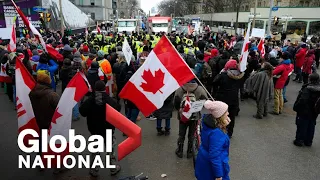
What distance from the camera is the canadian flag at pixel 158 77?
14.2ft

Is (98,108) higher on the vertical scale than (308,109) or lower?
higher

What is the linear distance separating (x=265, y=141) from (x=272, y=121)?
1524mm

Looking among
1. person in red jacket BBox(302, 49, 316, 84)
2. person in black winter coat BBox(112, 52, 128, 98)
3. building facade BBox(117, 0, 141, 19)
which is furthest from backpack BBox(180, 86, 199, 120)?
building facade BBox(117, 0, 141, 19)

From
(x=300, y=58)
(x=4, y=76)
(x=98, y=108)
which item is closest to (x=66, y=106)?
(x=98, y=108)

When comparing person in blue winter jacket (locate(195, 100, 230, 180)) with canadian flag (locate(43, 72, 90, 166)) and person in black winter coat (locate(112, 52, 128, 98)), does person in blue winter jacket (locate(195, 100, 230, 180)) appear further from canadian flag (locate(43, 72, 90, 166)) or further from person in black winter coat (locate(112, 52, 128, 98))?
person in black winter coat (locate(112, 52, 128, 98))

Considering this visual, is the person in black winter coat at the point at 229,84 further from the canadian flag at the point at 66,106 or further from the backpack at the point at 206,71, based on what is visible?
the canadian flag at the point at 66,106

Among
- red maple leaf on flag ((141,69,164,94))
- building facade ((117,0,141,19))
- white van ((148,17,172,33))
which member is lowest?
red maple leaf on flag ((141,69,164,94))

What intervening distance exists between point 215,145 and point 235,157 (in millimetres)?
2772

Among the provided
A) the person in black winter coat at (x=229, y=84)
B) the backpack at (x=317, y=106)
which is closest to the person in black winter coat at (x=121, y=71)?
the person in black winter coat at (x=229, y=84)

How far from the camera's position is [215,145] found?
121 inches

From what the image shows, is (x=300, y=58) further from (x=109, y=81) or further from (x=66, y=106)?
(x=66, y=106)

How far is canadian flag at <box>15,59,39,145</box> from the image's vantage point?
15.8 feet

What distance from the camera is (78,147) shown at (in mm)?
5988

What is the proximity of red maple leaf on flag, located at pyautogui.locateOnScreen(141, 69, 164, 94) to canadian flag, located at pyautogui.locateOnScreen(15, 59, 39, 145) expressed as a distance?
201cm
